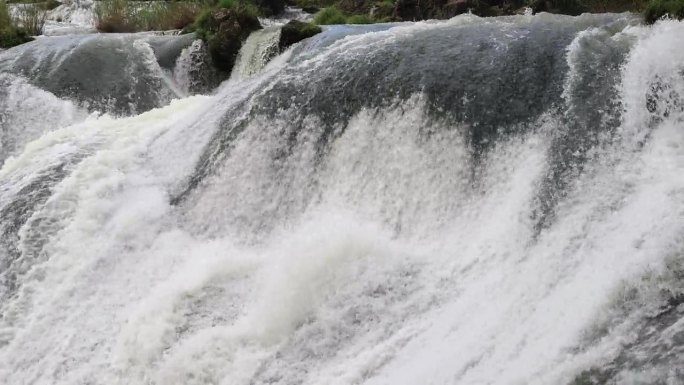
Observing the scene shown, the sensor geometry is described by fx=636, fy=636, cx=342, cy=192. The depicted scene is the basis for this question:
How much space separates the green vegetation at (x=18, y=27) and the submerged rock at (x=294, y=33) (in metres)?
5.04

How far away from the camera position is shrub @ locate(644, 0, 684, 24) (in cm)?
588

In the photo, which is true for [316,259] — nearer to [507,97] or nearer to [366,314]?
[366,314]

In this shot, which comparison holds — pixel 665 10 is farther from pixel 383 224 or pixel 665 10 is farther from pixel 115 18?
pixel 115 18

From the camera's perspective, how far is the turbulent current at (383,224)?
12.0 ft

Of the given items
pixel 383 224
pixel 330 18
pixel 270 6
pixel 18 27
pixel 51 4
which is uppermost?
pixel 51 4

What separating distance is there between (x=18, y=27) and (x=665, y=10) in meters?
10.7

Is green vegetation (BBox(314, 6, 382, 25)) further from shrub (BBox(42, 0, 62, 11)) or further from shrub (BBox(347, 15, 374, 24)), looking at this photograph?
shrub (BBox(42, 0, 62, 11))

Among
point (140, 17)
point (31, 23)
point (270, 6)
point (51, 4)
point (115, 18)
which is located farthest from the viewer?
point (51, 4)

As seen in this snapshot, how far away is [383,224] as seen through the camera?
4.95 metres

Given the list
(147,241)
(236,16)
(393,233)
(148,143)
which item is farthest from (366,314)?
(236,16)

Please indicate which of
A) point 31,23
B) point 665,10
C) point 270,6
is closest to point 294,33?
point 665,10

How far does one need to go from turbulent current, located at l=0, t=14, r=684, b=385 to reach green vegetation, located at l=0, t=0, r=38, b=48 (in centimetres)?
502

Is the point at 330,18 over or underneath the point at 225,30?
over

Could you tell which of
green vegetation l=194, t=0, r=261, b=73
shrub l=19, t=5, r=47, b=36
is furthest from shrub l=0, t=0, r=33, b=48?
green vegetation l=194, t=0, r=261, b=73
